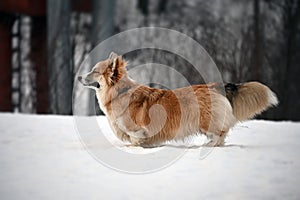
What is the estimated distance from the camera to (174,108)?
475 centimetres

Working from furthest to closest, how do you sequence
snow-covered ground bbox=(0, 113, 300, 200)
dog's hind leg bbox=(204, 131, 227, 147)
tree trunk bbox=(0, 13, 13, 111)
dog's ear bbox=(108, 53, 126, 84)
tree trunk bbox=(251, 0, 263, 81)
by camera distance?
tree trunk bbox=(0, 13, 13, 111) → tree trunk bbox=(251, 0, 263, 81) → dog's ear bbox=(108, 53, 126, 84) → dog's hind leg bbox=(204, 131, 227, 147) → snow-covered ground bbox=(0, 113, 300, 200)

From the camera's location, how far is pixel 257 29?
10.5 m

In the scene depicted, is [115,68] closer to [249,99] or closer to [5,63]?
[249,99]

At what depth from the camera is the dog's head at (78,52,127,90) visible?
4.80m

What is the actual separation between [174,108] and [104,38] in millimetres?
5886

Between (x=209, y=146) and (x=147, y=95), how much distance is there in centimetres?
83

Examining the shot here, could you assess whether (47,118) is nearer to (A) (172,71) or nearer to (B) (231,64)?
(A) (172,71)

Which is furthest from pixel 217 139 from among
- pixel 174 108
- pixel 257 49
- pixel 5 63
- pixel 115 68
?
pixel 5 63

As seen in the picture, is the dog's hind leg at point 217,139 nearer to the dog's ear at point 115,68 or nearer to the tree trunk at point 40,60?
the dog's ear at point 115,68

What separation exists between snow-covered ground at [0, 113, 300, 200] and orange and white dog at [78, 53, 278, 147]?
0.22 metres

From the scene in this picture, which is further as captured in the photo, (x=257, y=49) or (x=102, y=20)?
(x=102, y=20)

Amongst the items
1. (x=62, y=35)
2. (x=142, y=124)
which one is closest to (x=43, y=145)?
(x=142, y=124)

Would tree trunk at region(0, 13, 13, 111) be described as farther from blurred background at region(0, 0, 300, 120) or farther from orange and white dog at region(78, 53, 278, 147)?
orange and white dog at region(78, 53, 278, 147)

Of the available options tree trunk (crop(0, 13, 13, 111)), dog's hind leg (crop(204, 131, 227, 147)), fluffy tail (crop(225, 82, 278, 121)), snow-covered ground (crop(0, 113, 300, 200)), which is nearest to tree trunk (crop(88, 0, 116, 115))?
tree trunk (crop(0, 13, 13, 111))
